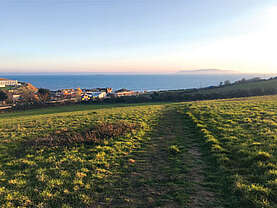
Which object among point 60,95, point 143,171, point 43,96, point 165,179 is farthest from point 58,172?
point 60,95

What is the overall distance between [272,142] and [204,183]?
5.67 m

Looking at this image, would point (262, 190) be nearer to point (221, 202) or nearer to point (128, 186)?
point (221, 202)

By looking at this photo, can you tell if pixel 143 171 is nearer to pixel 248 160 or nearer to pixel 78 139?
pixel 248 160

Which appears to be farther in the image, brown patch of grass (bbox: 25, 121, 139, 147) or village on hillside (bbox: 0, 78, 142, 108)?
village on hillside (bbox: 0, 78, 142, 108)

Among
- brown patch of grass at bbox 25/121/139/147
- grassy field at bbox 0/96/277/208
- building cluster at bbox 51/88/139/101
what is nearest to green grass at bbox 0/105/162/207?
grassy field at bbox 0/96/277/208

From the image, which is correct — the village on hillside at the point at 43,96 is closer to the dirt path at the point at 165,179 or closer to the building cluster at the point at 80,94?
the building cluster at the point at 80,94

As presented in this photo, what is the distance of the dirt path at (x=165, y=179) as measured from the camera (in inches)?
208

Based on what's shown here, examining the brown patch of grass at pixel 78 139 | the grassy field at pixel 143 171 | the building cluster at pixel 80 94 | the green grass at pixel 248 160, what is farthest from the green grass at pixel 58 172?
the building cluster at pixel 80 94

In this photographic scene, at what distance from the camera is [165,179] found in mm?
6586

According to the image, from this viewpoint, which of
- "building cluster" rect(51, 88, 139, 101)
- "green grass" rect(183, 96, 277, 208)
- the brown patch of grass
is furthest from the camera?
"building cluster" rect(51, 88, 139, 101)

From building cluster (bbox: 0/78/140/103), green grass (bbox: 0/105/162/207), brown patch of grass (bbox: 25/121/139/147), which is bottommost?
green grass (bbox: 0/105/162/207)

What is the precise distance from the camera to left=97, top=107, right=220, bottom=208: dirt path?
528cm

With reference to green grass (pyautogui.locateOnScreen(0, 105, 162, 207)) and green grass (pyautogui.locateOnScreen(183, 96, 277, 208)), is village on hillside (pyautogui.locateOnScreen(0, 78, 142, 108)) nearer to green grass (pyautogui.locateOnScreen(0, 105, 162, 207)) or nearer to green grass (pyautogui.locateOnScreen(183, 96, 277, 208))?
green grass (pyautogui.locateOnScreen(0, 105, 162, 207))

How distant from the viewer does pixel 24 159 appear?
8336mm
